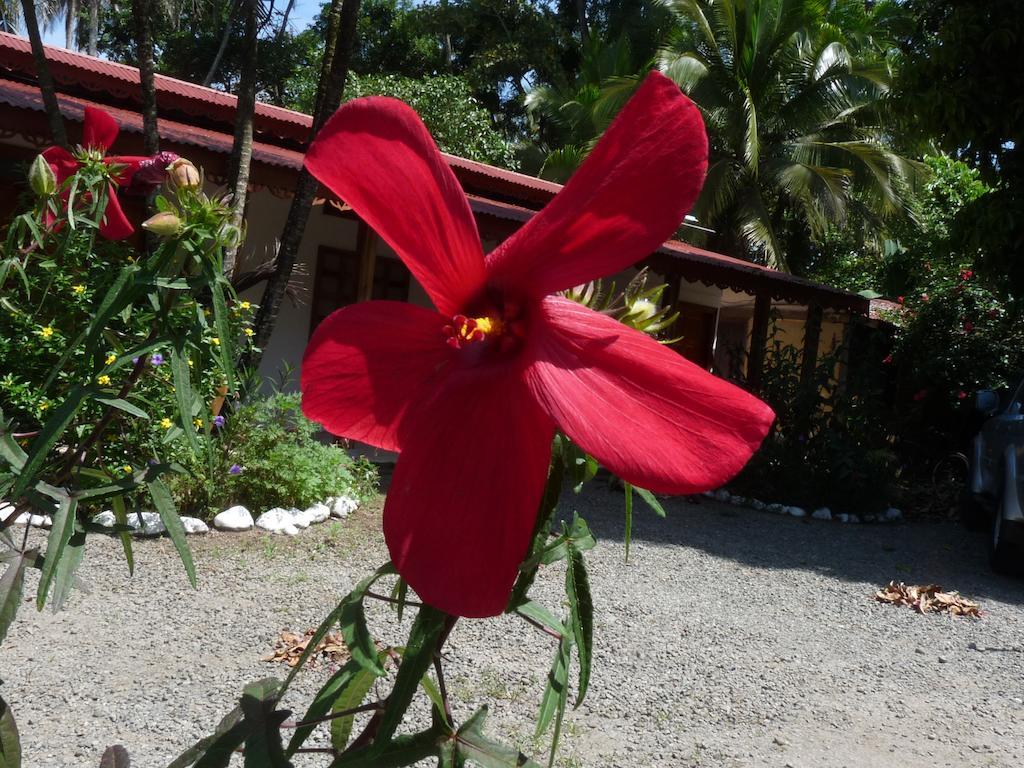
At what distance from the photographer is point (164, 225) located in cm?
68

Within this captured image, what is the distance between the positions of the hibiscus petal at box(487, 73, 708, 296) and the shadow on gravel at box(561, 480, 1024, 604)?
219 inches

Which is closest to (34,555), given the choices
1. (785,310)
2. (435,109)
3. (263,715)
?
(263,715)

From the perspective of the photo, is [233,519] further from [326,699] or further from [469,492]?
[469,492]

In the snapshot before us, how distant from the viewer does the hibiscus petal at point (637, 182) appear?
0.39m

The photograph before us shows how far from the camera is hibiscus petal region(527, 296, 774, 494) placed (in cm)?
37

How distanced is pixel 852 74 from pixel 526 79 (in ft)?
24.6

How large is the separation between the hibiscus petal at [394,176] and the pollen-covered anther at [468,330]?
0.12ft

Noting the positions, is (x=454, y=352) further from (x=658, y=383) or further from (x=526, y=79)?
(x=526, y=79)

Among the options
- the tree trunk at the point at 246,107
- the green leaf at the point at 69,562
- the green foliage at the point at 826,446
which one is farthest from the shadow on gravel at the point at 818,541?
the green leaf at the point at 69,562

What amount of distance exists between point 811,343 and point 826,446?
1.67 meters

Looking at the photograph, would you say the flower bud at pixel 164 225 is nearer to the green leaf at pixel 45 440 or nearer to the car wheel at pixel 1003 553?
the green leaf at pixel 45 440

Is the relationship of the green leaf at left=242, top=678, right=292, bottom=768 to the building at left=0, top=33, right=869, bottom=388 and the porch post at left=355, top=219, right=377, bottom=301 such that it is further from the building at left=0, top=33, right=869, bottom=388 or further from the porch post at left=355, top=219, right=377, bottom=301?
the porch post at left=355, top=219, right=377, bottom=301

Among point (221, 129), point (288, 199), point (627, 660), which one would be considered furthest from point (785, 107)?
point (627, 660)

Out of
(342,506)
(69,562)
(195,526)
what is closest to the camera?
(69,562)
